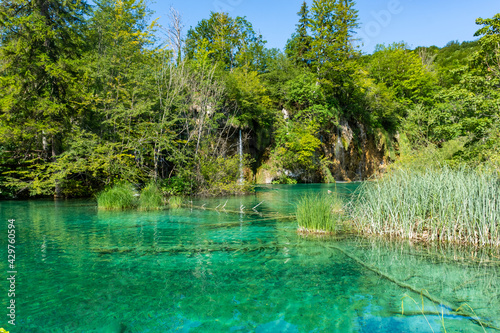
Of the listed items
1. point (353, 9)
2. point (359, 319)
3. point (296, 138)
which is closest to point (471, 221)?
point (359, 319)

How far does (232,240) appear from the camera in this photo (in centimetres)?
613

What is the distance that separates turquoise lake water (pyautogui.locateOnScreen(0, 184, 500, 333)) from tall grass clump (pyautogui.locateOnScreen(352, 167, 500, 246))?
1.51 ft

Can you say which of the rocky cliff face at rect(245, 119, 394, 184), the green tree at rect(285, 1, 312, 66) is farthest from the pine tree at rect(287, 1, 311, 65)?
the rocky cliff face at rect(245, 119, 394, 184)

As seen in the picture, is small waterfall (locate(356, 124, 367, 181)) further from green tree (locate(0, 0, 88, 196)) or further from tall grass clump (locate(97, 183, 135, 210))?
green tree (locate(0, 0, 88, 196))

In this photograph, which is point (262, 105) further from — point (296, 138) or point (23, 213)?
point (23, 213)

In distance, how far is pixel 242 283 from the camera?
12.8 feet

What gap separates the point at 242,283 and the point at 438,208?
4.17 meters

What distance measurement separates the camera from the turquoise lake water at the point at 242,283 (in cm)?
296

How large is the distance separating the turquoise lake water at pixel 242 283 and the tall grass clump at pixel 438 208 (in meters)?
0.46

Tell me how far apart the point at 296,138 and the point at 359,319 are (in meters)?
22.5

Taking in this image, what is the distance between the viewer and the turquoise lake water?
2.96m

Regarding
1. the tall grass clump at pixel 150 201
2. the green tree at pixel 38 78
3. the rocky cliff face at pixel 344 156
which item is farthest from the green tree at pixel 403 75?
the green tree at pixel 38 78

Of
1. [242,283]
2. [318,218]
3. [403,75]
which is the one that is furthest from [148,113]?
[403,75]

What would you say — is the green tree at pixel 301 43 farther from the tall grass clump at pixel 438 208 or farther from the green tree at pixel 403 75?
the tall grass clump at pixel 438 208
